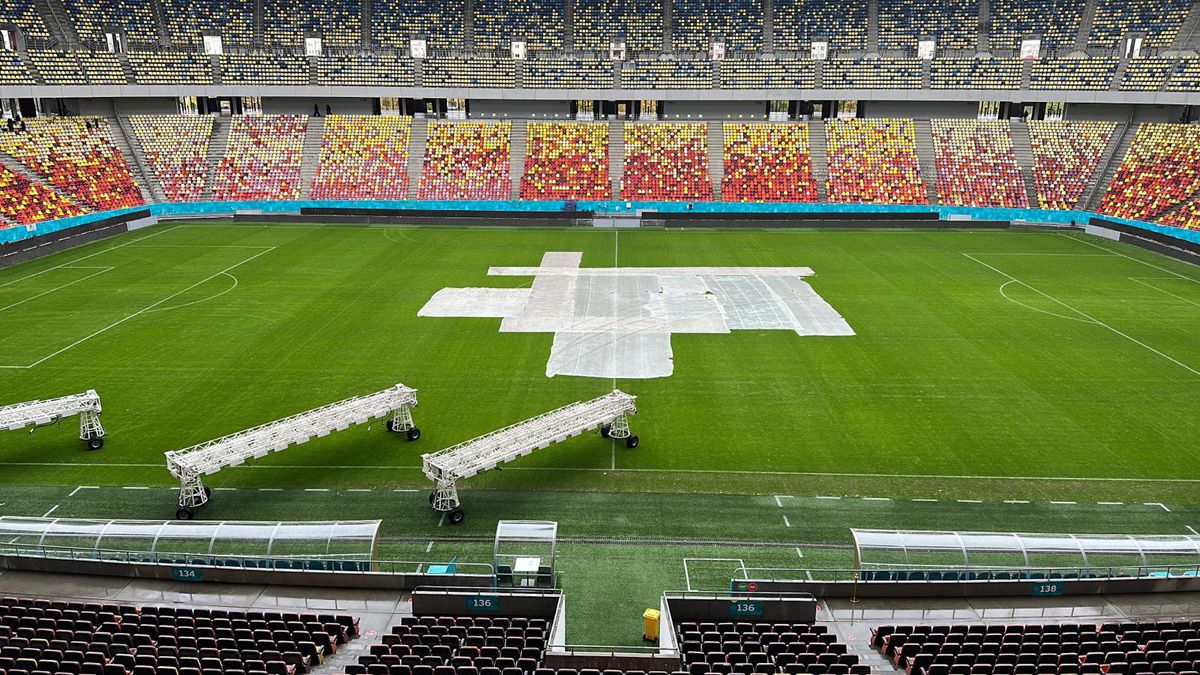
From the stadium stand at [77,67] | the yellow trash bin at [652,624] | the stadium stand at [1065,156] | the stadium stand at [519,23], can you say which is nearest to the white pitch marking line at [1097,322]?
the stadium stand at [1065,156]

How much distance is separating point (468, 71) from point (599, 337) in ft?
164

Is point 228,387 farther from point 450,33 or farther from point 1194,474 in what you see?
point 450,33

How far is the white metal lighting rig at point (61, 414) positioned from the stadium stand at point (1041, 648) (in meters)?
22.2

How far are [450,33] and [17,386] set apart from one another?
195ft

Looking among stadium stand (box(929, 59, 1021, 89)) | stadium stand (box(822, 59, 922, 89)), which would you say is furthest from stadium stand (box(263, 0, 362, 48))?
stadium stand (box(929, 59, 1021, 89))

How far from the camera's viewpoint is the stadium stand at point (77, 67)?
65.0 meters

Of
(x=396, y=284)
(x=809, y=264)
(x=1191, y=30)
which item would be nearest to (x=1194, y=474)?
(x=809, y=264)

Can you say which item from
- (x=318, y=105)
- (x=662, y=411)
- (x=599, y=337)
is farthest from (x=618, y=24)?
(x=662, y=411)

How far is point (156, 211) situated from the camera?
209 feet

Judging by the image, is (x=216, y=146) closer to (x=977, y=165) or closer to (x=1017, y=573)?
(x=977, y=165)

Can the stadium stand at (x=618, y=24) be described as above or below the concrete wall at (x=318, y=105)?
above

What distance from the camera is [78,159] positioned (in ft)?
208

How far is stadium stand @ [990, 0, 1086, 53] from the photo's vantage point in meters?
73.2

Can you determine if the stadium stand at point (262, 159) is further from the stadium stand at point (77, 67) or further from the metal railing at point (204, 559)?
the metal railing at point (204, 559)
